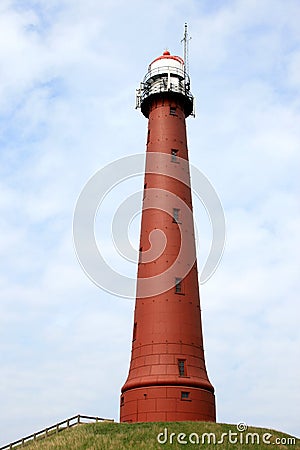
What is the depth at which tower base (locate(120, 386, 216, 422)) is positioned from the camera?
29641mm

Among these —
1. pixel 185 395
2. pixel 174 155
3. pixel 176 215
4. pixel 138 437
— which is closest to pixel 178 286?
pixel 176 215

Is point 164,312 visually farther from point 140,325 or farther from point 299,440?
point 299,440

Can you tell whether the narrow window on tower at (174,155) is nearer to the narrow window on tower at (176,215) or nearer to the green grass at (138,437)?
the narrow window on tower at (176,215)

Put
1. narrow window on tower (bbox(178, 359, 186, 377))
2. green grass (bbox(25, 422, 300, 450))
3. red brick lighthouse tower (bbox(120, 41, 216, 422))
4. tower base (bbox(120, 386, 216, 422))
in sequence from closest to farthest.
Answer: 1. green grass (bbox(25, 422, 300, 450))
2. tower base (bbox(120, 386, 216, 422))
3. red brick lighthouse tower (bbox(120, 41, 216, 422))
4. narrow window on tower (bbox(178, 359, 186, 377))

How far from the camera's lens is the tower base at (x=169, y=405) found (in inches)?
1167

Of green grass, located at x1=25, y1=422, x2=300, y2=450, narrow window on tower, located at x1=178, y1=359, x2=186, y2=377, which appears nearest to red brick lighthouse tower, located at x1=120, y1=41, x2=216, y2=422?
narrow window on tower, located at x1=178, y1=359, x2=186, y2=377

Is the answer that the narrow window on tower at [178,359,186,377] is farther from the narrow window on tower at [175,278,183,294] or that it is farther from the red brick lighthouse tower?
the narrow window on tower at [175,278,183,294]

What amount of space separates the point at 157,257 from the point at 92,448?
11.1m

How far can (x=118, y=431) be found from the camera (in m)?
28.2

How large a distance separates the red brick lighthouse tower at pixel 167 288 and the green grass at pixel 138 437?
1581 millimetres

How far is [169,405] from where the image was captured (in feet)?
97.4

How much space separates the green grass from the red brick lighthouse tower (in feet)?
5.19

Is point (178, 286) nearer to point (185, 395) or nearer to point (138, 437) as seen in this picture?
point (185, 395)

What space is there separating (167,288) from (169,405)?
6.13 metres
